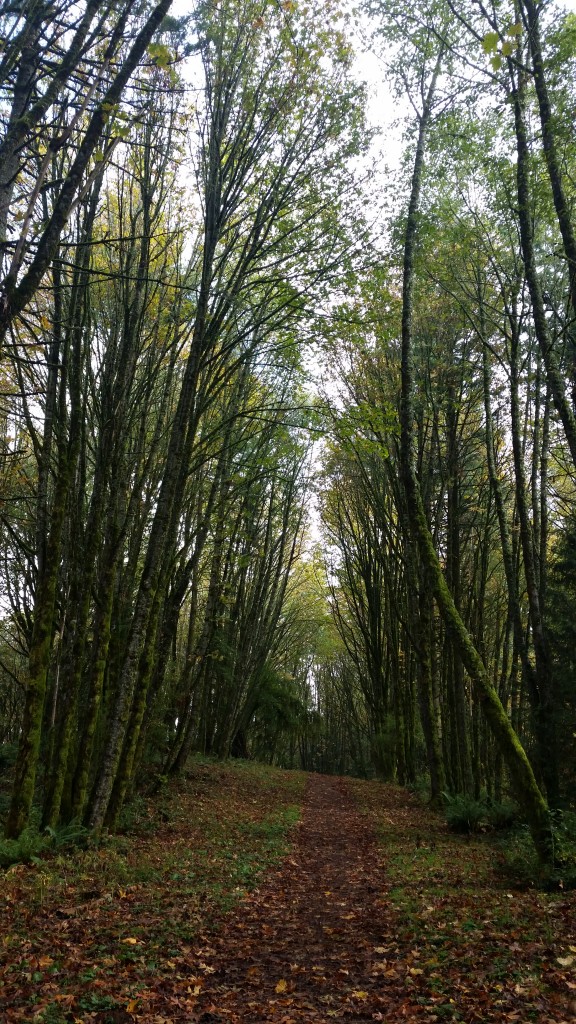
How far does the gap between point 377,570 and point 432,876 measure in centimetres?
1416

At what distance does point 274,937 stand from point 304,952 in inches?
14.5

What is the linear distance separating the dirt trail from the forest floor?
2cm

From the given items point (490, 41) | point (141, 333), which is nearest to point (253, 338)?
point (141, 333)

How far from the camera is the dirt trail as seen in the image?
3881mm

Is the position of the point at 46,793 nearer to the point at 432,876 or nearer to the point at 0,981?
the point at 0,981

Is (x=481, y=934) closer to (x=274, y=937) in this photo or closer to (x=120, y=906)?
(x=274, y=937)

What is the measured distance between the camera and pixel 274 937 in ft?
17.0

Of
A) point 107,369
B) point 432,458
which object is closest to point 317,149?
point 107,369

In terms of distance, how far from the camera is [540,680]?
31.7ft

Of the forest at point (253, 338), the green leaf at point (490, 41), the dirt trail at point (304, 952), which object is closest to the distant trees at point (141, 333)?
the forest at point (253, 338)

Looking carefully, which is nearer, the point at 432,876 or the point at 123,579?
the point at 432,876

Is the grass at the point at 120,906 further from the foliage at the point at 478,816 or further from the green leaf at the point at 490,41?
the green leaf at the point at 490,41

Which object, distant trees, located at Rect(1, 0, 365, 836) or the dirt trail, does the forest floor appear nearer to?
the dirt trail

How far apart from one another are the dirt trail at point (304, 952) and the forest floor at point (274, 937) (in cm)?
2
